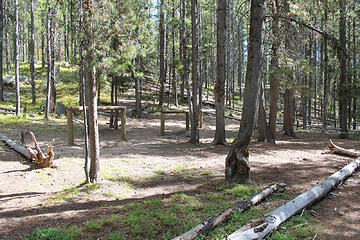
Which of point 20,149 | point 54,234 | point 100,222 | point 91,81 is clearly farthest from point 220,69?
point 54,234

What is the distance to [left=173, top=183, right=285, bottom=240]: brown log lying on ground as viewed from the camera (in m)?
3.61

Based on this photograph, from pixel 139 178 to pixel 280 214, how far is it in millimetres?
3916

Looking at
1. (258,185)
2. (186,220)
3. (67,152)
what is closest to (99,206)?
(186,220)

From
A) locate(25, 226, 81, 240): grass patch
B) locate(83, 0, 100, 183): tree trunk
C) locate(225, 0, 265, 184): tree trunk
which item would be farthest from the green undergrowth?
locate(83, 0, 100, 183): tree trunk

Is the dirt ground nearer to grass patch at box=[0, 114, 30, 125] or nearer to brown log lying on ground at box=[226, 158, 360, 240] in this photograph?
brown log lying on ground at box=[226, 158, 360, 240]

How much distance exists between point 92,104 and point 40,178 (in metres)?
2.46

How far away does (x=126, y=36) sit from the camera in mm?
6168

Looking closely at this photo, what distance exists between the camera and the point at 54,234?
3852mm

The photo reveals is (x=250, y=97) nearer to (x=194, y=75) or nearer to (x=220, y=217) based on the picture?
(x=220, y=217)

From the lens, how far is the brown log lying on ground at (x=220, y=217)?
11.8 feet

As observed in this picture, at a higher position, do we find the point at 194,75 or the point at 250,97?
the point at 194,75

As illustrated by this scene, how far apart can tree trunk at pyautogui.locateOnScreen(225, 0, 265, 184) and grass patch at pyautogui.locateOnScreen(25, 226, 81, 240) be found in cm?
360

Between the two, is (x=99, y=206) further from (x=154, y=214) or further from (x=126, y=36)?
(x=126, y=36)

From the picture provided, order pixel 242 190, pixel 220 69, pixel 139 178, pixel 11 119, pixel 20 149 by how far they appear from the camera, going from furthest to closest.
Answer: pixel 11 119
pixel 220 69
pixel 20 149
pixel 139 178
pixel 242 190
